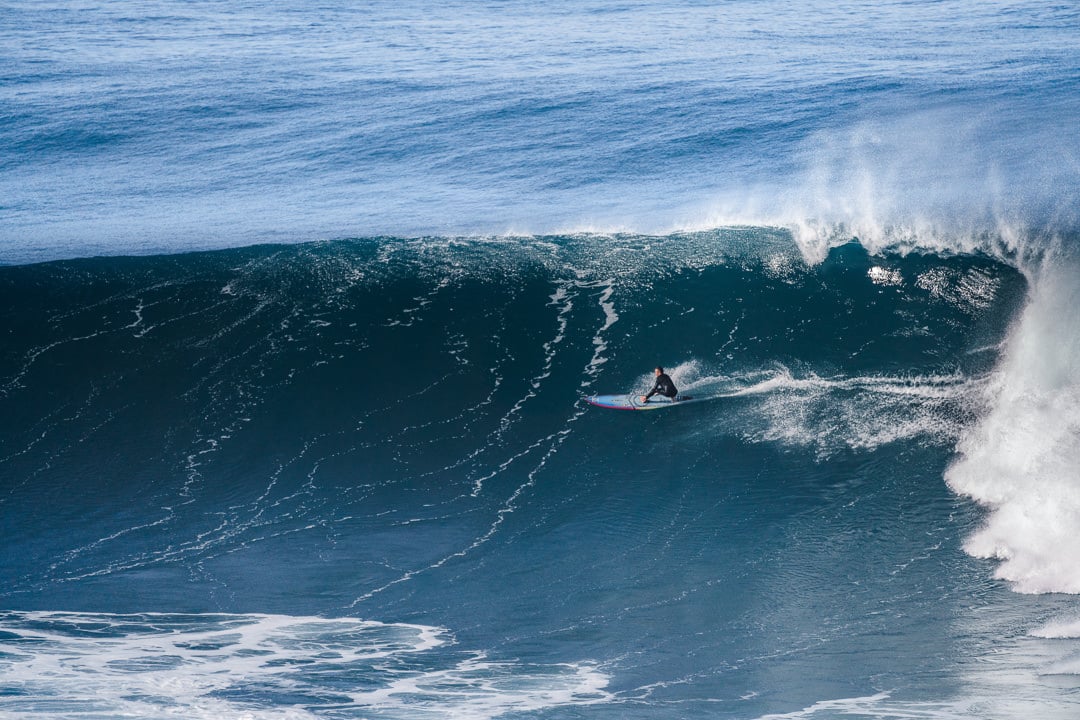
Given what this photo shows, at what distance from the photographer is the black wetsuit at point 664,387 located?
15.7 m

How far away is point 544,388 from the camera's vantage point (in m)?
16.6

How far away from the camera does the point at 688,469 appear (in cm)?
1468

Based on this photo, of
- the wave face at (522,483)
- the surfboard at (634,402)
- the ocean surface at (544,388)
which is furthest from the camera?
the surfboard at (634,402)

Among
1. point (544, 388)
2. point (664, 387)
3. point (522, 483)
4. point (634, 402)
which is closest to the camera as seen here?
point (522, 483)

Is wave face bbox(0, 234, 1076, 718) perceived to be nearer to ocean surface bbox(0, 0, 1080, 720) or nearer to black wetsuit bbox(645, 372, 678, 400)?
ocean surface bbox(0, 0, 1080, 720)

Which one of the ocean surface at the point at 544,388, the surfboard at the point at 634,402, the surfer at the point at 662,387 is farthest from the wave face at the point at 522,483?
the surfer at the point at 662,387

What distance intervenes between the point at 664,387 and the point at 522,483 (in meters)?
2.62

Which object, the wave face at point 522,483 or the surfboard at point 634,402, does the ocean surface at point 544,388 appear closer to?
the wave face at point 522,483

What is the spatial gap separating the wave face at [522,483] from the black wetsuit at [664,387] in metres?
0.35

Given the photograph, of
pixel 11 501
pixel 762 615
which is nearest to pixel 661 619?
pixel 762 615

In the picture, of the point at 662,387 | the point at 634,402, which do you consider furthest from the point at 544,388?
the point at 662,387

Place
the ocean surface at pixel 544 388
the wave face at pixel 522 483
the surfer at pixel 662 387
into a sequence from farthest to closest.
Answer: the surfer at pixel 662 387 → the ocean surface at pixel 544 388 → the wave face at pixel 522 483

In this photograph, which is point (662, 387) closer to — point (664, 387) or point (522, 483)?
point (664, 387)

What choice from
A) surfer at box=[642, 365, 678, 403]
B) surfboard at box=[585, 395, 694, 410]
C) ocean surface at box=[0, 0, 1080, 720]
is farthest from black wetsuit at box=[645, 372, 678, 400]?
ocean surface at box=[0, 0, 1080, 720]
